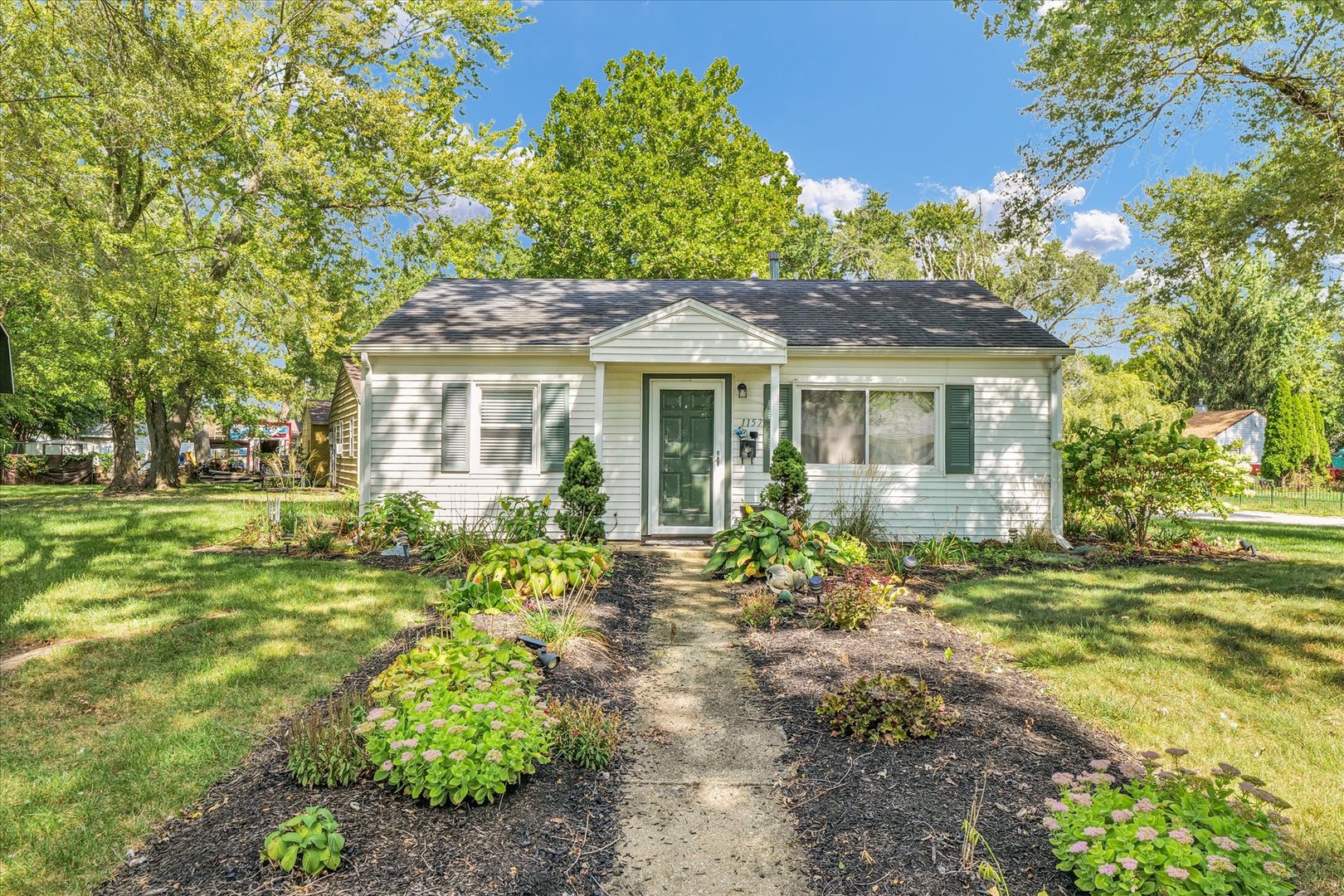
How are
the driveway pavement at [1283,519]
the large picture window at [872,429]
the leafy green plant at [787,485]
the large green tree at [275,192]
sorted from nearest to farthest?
the leafy green plant at [787,485] < the large picture window at [872,429] < the driveway pavement at [1283,519] < the large green tree at [275,192]

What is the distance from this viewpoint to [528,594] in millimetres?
5586

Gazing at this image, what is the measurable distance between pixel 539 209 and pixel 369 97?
15.0 ft

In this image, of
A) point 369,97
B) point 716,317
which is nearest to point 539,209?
point 369,97

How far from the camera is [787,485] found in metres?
8.33

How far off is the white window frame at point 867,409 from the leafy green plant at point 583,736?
6.92 metres

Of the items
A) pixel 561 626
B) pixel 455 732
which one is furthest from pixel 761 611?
pixel 455 732

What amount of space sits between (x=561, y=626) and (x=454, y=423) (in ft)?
19.9

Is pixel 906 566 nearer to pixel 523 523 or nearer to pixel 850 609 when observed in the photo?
pixel 850 609

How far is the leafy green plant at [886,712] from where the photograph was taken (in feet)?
10.9

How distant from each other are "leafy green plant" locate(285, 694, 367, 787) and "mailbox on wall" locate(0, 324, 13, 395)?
3.07m

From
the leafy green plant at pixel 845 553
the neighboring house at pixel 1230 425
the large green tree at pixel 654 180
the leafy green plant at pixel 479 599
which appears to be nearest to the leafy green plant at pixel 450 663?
the leafy green plant at pixel 479 599

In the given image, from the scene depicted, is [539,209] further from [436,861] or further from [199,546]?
[436,861]

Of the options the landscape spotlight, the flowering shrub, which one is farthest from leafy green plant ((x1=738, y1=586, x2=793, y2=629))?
the flowering shrub

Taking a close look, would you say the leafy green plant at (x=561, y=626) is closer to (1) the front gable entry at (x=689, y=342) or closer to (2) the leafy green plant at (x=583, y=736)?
(2) the leafy green plant at (x=583, y=736)
